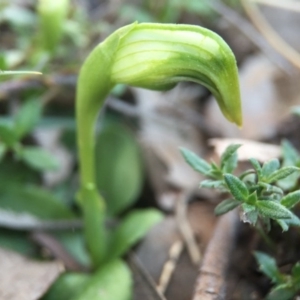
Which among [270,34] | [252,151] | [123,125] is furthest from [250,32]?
[252,151]

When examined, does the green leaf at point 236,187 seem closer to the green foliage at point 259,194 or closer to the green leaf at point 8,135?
the green foliage at point 259,194

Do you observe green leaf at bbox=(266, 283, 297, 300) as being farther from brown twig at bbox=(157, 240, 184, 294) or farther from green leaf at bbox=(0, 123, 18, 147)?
green leaf at bbox=(0, 123, 18, 147)

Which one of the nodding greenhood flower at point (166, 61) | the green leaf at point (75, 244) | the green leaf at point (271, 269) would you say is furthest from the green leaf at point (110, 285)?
the nodding greenhood flower at point (166, 61)

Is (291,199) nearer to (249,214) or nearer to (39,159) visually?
(249,214)

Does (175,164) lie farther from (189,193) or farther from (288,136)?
(288,136)

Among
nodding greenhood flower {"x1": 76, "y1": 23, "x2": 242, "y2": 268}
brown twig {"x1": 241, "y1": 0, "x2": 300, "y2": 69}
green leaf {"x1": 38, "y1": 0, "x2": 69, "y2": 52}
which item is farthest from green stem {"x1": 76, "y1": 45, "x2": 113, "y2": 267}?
brown twig {"x1": 241, "y1": 0, "x2": 300, "y2": 69}
